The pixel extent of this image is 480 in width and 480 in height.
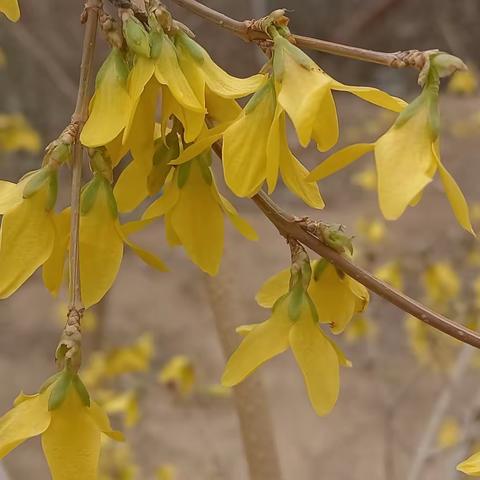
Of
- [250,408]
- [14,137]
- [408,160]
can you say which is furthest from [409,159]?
[14,137]

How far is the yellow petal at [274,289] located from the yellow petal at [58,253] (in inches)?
5.9

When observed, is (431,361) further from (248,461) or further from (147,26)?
(147,26)

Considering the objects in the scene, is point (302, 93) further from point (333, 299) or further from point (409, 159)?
point (333, 299)

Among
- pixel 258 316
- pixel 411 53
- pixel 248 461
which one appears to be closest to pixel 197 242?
pixel 411 53

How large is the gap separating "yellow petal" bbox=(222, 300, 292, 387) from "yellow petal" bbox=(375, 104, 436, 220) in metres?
0.14

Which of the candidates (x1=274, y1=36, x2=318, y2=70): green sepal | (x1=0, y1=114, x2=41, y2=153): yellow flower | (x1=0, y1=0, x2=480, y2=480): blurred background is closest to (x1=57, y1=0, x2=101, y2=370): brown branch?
(x1=274, y1=36, x2=318, y2=70): green sepal

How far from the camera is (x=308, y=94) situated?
0.46 metres

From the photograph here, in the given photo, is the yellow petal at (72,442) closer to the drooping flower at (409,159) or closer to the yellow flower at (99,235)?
the yellow flower at (99,235)

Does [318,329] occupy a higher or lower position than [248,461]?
higher

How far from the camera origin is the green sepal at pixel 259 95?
0.48 metres

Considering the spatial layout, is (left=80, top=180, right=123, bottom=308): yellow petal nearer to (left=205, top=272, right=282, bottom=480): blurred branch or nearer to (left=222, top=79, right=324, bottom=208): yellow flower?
(left=222, top=79, right=324, bottom=208): yellow flower

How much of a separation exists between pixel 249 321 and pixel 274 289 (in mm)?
1193

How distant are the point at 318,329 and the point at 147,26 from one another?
22 centimetres

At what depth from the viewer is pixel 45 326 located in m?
3.88
